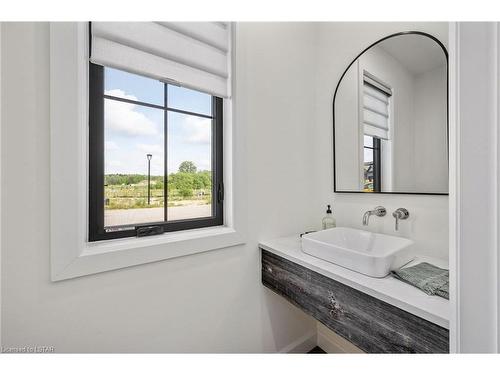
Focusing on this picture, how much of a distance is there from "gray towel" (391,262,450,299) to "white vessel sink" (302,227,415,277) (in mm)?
52

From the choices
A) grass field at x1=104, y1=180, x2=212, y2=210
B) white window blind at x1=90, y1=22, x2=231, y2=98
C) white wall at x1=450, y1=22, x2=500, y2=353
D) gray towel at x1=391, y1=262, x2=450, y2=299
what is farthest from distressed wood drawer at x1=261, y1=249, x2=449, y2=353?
white window blind at x1=90, y1=22, x2=231, y2=98

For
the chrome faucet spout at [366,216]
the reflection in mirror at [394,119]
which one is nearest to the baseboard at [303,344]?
the chrome faucet spout at [366,216]

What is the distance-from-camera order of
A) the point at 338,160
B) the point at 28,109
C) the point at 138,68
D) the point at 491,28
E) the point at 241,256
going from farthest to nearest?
the point at 338,160 → the point at 241,256 → the point at 138,68 → the point at 28,109 → the point at 491,28

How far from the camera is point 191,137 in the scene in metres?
Answer: 1.17

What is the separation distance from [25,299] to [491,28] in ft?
4.41

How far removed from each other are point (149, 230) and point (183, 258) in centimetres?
20

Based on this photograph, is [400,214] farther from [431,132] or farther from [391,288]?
[391,288]

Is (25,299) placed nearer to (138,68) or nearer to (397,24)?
(138,68)

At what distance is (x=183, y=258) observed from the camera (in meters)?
1.02

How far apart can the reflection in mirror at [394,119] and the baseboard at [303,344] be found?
1.02m

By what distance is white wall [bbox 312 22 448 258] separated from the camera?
3.37 feet

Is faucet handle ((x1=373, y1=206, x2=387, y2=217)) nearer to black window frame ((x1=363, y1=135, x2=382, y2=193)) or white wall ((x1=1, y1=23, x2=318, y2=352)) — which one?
black window frame ((x1=363, y1=135, x2=382, y2=193))

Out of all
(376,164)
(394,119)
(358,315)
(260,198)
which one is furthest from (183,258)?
(394,119)
